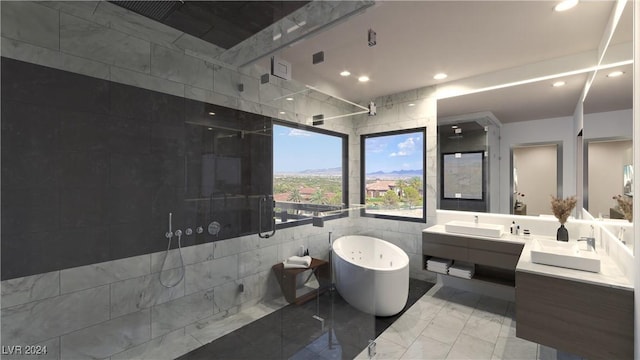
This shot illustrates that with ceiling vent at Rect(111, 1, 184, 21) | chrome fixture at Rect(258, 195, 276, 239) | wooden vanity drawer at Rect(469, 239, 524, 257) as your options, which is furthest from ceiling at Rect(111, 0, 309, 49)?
wooden vanity drawer at Rect(469, 239, 524, 257)

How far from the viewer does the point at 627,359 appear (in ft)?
5.35

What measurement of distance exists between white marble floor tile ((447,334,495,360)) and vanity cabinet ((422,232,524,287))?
2.81ft

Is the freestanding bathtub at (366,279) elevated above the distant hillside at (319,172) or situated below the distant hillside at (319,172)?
below

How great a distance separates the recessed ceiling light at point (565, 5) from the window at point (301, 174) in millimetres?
2046

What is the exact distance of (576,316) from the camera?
1.82 metres

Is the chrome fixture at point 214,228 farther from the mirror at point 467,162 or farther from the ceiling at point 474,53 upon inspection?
the mirror at point 467,162

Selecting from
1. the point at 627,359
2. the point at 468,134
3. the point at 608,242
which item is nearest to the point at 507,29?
the point at 468,134

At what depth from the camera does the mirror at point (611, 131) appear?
1683mm

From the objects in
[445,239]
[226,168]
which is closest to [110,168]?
[226,168]

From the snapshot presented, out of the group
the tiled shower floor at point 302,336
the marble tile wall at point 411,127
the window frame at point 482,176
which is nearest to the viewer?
the tiled shower floor at point 302,336

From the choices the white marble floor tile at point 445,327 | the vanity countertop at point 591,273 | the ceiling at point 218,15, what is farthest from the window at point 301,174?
the vanity countertop at point 591,273

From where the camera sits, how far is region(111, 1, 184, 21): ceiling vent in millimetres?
1951

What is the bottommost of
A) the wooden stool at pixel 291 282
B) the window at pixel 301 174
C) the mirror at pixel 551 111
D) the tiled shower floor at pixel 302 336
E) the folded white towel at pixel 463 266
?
the tiled shower floor at pixel 302 336

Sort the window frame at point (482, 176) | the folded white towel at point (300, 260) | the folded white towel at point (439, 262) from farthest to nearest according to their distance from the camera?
the window frame at point (482, 176), the folded white towel at point (439, 262), the folded white towel at point (300, 260)
